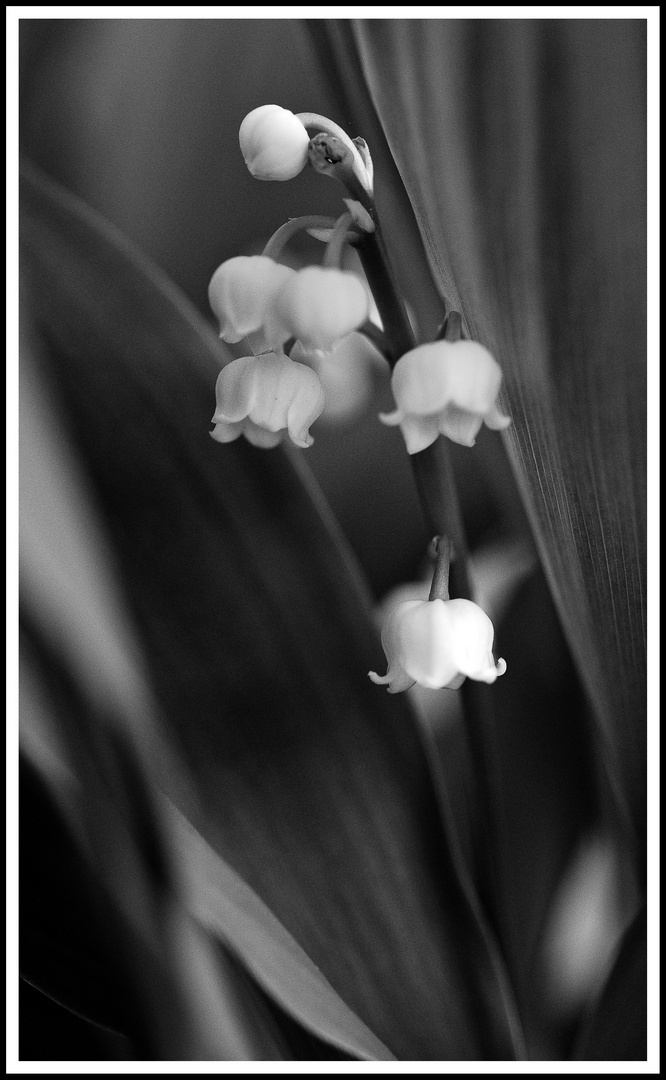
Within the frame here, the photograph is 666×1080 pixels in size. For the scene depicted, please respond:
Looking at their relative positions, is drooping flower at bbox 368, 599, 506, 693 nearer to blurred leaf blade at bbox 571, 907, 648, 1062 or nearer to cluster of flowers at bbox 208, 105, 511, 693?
cluster of flowers at bbox 208, 105, 511, 693

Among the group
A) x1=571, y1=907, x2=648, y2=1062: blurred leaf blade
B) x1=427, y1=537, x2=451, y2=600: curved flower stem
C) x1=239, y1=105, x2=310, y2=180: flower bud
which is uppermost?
x1=239, y1=105, x2=310, y2=180: flower bud

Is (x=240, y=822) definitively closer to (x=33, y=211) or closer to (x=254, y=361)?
(x=254, y=361)

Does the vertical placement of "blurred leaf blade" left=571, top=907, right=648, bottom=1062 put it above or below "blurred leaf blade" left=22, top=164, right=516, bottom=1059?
below

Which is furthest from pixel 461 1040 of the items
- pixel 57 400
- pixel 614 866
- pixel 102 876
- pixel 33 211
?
pixel 33 211

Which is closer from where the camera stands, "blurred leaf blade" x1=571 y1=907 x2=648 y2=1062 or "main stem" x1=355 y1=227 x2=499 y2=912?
"main stem" x1=355 y1=227 x2=499 y2=912

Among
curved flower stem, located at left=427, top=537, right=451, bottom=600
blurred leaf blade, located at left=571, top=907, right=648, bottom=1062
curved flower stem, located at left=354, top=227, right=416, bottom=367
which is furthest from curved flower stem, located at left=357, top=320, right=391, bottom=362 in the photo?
blurred leaf blade, located at left=571, top=907, right=648, bottom=1062
